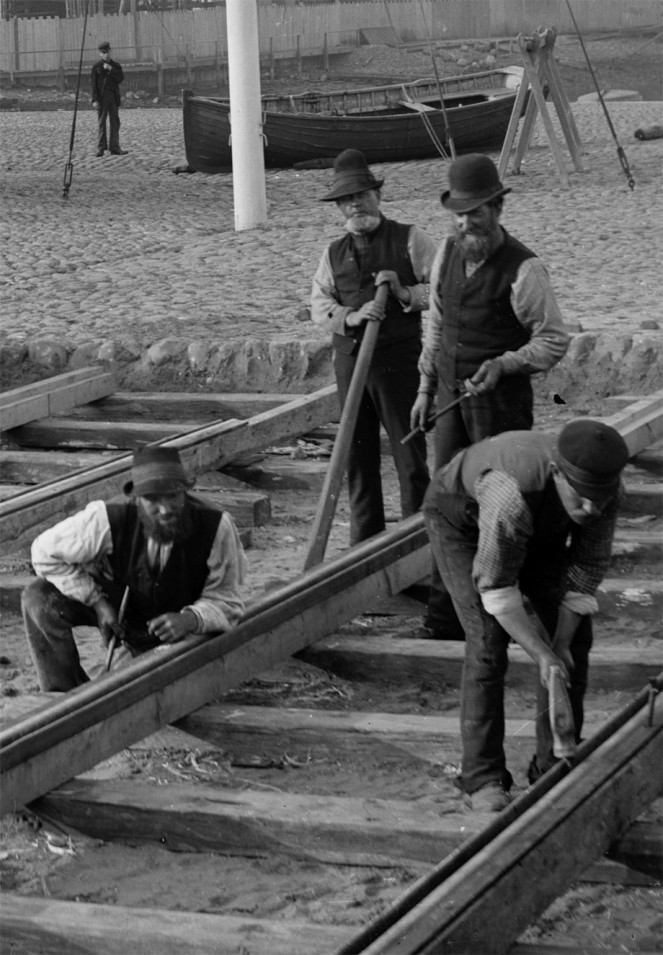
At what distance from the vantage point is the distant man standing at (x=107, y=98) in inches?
948

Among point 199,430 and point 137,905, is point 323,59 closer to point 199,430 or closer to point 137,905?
point 199,430

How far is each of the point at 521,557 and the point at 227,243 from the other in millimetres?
11528

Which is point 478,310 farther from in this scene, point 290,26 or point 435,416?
point 290,26

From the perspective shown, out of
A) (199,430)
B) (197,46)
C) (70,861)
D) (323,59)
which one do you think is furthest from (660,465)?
(323,59)

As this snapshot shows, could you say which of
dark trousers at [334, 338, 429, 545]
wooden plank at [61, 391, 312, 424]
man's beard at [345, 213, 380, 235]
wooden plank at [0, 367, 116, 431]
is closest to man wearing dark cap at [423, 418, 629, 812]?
dark trousers at [334, 338, 429, 545]

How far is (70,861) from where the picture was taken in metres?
4.81

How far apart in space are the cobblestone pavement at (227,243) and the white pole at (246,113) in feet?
1.01

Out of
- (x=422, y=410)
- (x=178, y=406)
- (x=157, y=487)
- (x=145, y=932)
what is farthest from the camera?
(x=178, y=406)

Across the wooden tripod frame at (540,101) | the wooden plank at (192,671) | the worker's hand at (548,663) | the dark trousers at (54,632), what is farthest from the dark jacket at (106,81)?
the worker's hand at (548,663)

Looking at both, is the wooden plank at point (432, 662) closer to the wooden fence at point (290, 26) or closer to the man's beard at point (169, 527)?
the man's beard at point (169, 527)

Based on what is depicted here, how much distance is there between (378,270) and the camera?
6.87 meters

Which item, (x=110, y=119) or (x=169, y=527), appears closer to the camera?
(x=169, y=527)

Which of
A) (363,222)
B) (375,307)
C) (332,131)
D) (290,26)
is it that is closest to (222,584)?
(375,307)

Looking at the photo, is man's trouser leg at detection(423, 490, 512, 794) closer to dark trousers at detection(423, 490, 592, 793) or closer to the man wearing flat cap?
dark trousers at detection(423, 490, 592, 793)
